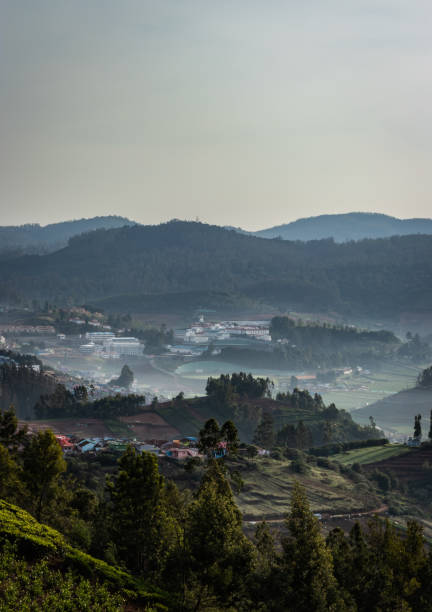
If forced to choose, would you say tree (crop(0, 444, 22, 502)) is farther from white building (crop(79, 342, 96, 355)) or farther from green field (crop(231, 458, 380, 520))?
white building (crop(79, 342, 96, 355))

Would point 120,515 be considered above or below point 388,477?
above

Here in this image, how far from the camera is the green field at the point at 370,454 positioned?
6394cm

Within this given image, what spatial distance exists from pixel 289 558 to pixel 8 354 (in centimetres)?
11009

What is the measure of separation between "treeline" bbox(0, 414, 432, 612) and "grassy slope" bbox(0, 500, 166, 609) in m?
0.88

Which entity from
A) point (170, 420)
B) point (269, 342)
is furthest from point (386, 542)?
point (269, 342)

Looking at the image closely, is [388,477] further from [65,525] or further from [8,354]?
[8,354]

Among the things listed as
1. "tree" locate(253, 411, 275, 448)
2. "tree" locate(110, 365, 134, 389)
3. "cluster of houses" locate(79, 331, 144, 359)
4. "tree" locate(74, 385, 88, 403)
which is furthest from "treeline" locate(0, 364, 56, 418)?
"cluster of houses" locate(79, 331, 144, 359)

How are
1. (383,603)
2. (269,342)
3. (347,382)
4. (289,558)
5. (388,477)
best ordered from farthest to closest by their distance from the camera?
(269,342) < (347,382) < (388,477) < (383,603) < (289,558)

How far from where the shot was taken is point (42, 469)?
86.2 feet

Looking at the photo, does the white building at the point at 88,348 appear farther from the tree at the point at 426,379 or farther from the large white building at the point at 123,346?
the tree at the point at 426,379

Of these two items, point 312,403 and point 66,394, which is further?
point 312,403

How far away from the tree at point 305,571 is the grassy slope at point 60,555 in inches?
141

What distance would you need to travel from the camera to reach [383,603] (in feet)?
67.8

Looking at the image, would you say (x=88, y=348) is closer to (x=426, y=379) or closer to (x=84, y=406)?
(x=426, y=379)
